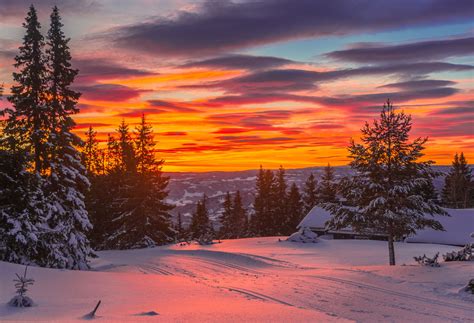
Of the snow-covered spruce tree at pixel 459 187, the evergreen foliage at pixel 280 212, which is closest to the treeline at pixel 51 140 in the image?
the evergreen foliage at pixel 280 212

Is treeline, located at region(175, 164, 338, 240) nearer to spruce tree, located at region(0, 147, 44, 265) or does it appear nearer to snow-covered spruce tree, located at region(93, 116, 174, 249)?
snow-covered spruce tree, located at region(93, 116, 174, 249)

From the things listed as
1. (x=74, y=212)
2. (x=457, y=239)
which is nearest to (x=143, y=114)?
(x=74, y=212)

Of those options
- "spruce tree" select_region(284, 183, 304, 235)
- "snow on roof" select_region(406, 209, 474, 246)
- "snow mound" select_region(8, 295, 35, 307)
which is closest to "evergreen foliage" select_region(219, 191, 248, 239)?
"spruce tree" select_region(284, 183, 304, 235)

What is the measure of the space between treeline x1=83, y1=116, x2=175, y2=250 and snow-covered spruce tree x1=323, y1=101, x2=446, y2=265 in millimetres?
21968

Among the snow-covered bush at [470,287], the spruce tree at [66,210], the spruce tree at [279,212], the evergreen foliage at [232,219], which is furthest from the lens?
the evergreen foliage at [232,219]

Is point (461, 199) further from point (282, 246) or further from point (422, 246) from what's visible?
point (282, 246)

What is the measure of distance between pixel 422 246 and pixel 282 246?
1157 centimetres

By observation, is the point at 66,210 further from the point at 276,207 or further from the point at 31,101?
the point at 276,207

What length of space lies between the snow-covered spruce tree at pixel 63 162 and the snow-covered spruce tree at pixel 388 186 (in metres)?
14.4

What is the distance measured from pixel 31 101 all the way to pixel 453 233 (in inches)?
1410

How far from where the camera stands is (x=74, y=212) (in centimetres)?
2462

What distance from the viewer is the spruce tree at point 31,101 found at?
2422cm

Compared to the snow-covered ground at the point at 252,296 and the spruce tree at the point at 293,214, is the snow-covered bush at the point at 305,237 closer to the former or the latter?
the snow-covered ground at the point at 252,296

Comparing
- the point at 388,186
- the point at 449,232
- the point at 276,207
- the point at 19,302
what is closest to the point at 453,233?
the point at 449,232
